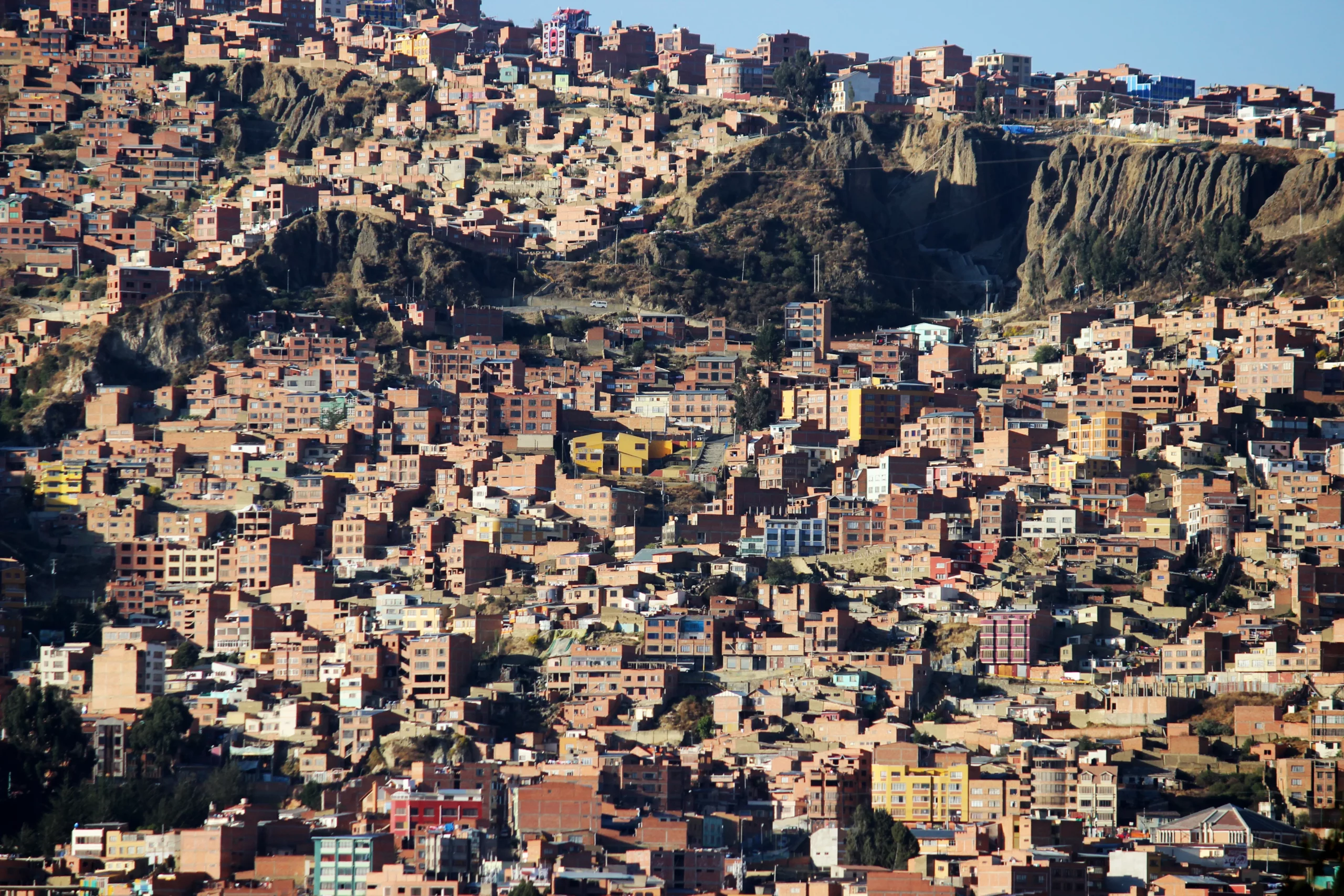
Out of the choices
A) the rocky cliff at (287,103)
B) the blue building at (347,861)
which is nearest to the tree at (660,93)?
the rocky cliff at (287,103)

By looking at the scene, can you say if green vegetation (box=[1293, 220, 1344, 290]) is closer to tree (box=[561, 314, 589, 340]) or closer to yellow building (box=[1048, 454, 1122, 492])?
yellow building (box=[1048, 454, 1122, 492])

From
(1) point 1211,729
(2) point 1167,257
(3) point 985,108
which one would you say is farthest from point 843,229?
(1) point 1211,729

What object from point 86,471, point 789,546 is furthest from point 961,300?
point 86,471

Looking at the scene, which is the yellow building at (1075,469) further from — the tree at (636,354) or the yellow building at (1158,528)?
the tree at (636,354)

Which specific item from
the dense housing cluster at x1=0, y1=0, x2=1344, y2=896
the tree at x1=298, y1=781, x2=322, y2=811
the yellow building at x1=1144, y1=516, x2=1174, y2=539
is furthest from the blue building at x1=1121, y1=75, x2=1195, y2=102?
the tree at x1=298, y1=781, x2=322, y2=811

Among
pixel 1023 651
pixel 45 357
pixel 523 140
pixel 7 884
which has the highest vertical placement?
pixel 523 140

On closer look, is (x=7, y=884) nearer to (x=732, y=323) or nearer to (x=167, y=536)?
(x=167, y=536)
